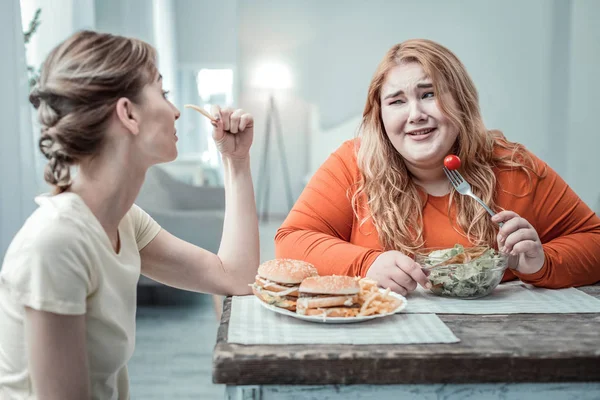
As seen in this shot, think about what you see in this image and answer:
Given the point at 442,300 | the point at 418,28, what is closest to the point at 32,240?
the point at 442,300

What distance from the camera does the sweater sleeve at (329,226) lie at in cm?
125

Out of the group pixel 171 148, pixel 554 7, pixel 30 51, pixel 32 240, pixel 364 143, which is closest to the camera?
pixel 32 240

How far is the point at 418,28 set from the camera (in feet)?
15.9

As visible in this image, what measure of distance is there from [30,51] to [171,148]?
2.07m

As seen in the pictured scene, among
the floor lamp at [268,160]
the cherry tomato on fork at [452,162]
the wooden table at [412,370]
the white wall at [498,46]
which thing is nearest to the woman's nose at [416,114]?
the cherry tomato on fork at [452,162]

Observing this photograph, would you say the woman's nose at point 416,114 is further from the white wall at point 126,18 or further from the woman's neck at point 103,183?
the white wall at point 126,18

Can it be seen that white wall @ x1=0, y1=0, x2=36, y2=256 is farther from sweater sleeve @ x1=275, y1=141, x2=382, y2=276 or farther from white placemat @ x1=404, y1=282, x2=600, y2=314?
white placemat @ x1=404, y1=282, x2=600, y2=314

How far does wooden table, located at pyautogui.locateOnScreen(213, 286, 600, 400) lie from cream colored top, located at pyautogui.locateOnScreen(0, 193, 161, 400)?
17cm

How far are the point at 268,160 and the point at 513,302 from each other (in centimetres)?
424

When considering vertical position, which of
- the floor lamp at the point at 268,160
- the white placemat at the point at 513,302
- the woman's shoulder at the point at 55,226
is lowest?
the floor lamp at the point at 268,160

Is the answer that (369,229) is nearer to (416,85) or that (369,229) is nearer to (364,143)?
(364,143)

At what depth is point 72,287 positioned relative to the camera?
0.80 meters

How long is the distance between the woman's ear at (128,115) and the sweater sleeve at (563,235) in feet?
2.45

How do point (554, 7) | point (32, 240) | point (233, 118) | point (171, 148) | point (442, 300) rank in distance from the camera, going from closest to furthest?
point (32, 240), point (171, 148), point (442, 300), point (233, 118), point (554, 7)
